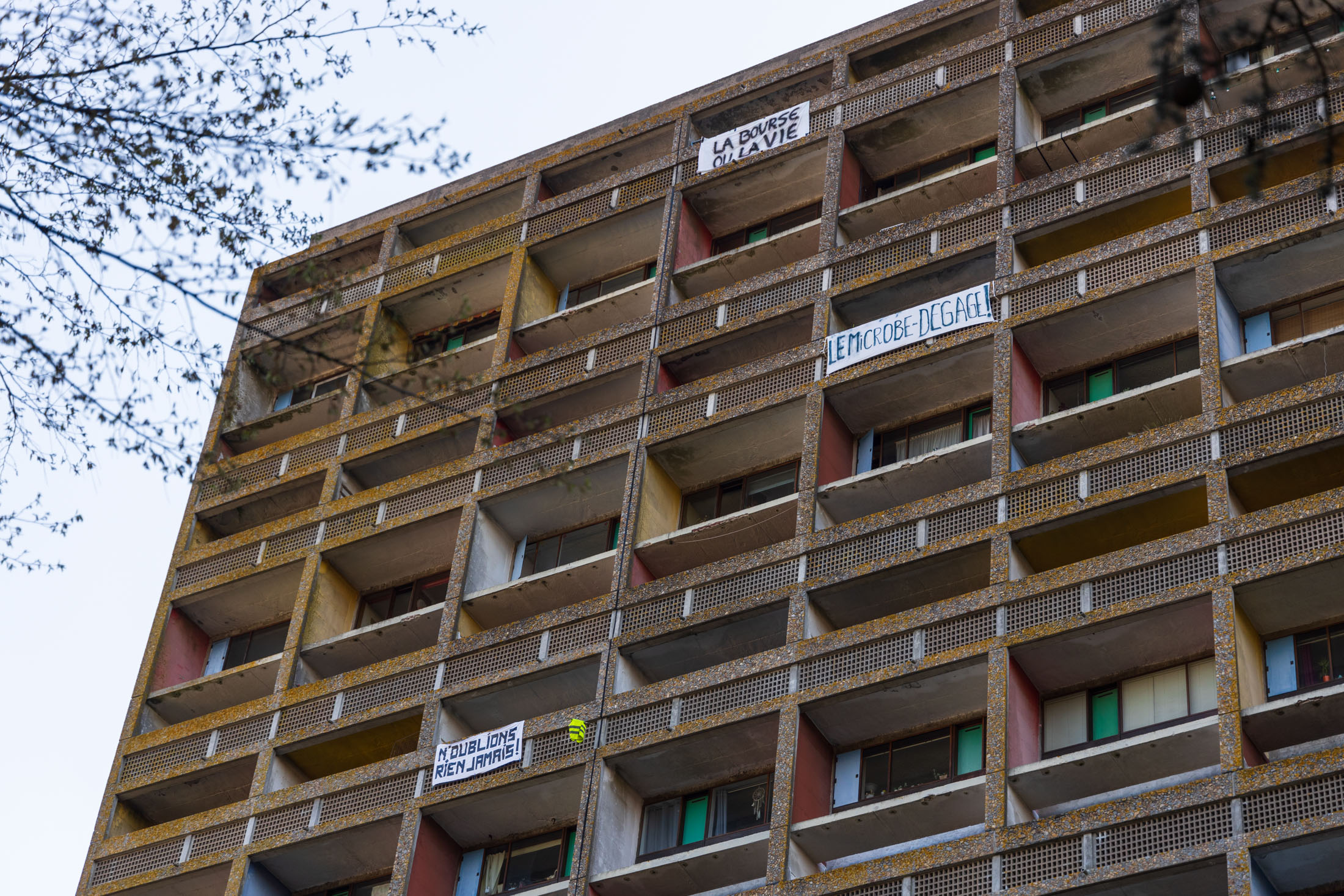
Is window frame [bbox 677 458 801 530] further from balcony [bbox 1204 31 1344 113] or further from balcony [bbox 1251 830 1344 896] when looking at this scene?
balcony [bbox 1251 830 1344 896]

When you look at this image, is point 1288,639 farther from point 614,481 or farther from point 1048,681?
point 614,481

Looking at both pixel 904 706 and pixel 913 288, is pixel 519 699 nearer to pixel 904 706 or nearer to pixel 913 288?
pixel 904 706

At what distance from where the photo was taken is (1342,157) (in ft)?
101

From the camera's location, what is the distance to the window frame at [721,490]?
119ft

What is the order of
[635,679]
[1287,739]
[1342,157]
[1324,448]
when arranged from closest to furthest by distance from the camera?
[1287,739], [1324,448], [1342,157], [635,679]

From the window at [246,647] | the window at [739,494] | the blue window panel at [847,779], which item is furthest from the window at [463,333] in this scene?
the blue window panel at [847,779]

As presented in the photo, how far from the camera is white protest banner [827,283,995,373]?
112 ft

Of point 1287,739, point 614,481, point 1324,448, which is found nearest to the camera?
point 1287,739

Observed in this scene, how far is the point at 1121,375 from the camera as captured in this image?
33.6 metres

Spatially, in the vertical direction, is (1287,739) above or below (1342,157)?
below

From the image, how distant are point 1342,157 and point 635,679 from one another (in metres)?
15.2

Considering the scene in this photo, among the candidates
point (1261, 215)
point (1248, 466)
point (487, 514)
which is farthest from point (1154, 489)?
point (487, 514)

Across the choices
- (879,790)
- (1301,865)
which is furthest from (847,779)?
(1301,865)

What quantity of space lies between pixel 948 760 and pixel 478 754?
8.68 meters
